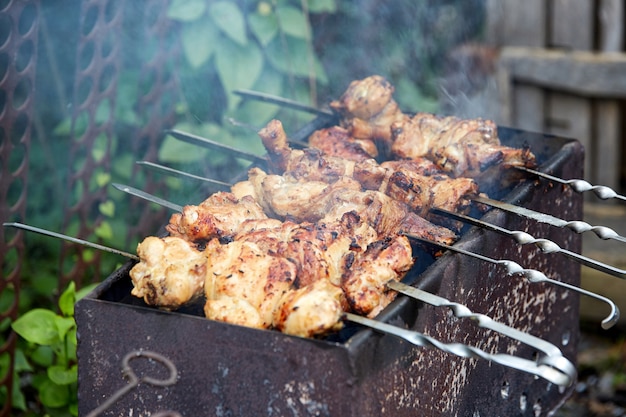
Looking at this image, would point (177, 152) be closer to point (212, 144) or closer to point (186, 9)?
point (186, 9)

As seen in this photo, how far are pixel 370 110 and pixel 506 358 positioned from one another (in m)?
1.73

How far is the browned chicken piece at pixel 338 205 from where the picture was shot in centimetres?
283

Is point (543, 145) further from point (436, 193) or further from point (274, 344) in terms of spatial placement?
point (274, 344)

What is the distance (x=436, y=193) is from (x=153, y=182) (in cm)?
235

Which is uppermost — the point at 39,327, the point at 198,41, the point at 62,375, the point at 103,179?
the point at 198,41

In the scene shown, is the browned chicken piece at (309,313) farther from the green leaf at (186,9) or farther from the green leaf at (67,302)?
the green leaf at (186,9)

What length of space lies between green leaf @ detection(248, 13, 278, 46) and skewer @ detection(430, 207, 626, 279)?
2.23 metres

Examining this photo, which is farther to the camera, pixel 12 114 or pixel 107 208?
pixel 107 208

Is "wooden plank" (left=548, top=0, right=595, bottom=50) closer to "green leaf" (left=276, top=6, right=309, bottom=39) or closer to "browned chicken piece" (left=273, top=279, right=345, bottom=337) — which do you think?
"green leaf" (left=276, top=6, right=309, bottom=39)

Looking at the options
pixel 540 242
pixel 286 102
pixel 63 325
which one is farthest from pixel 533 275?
pixel 63 325

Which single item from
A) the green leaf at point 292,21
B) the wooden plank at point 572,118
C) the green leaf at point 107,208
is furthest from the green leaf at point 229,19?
the wooden plank at point 572,118

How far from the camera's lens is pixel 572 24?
5730mm

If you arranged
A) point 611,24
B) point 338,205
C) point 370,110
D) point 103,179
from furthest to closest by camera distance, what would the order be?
point 611,24 → point 103,179 → point 370,110 → point 338,205

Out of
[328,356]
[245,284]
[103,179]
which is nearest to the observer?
[328,356]
